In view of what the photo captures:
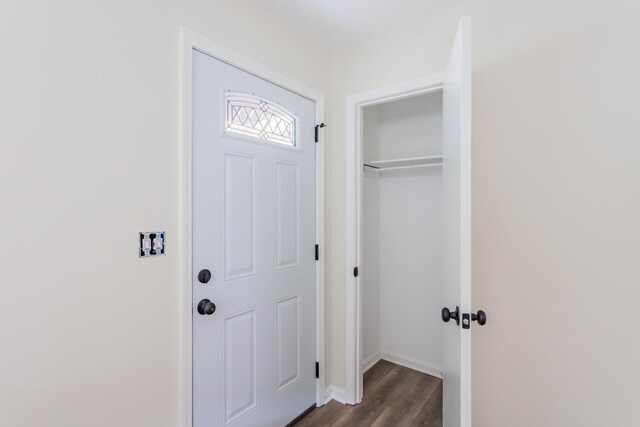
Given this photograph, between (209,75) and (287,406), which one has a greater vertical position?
(209,75)

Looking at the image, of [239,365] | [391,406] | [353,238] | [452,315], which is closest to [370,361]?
[391,406]

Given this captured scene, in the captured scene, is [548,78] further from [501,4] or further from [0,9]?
[0,9]

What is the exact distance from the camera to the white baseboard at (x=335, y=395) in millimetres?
2094

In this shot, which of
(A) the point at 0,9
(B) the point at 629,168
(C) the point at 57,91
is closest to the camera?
(A) the point at 0,9

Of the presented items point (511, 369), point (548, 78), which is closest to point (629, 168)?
point (548, 78)

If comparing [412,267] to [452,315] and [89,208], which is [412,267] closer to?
[452,315]

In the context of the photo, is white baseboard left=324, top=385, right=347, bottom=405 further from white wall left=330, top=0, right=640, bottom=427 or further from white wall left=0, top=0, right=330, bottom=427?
white wall left=0, top=0, right=330, bottom=427

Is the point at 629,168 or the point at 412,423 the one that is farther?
the point at 412,423

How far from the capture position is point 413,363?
2582mm

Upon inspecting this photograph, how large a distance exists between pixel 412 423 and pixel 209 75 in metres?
2.37

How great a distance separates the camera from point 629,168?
3.92 feet

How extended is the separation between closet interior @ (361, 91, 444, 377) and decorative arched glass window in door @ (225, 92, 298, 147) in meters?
0.80

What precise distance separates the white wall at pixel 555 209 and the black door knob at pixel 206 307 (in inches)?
53.3

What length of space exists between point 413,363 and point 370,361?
375mm
